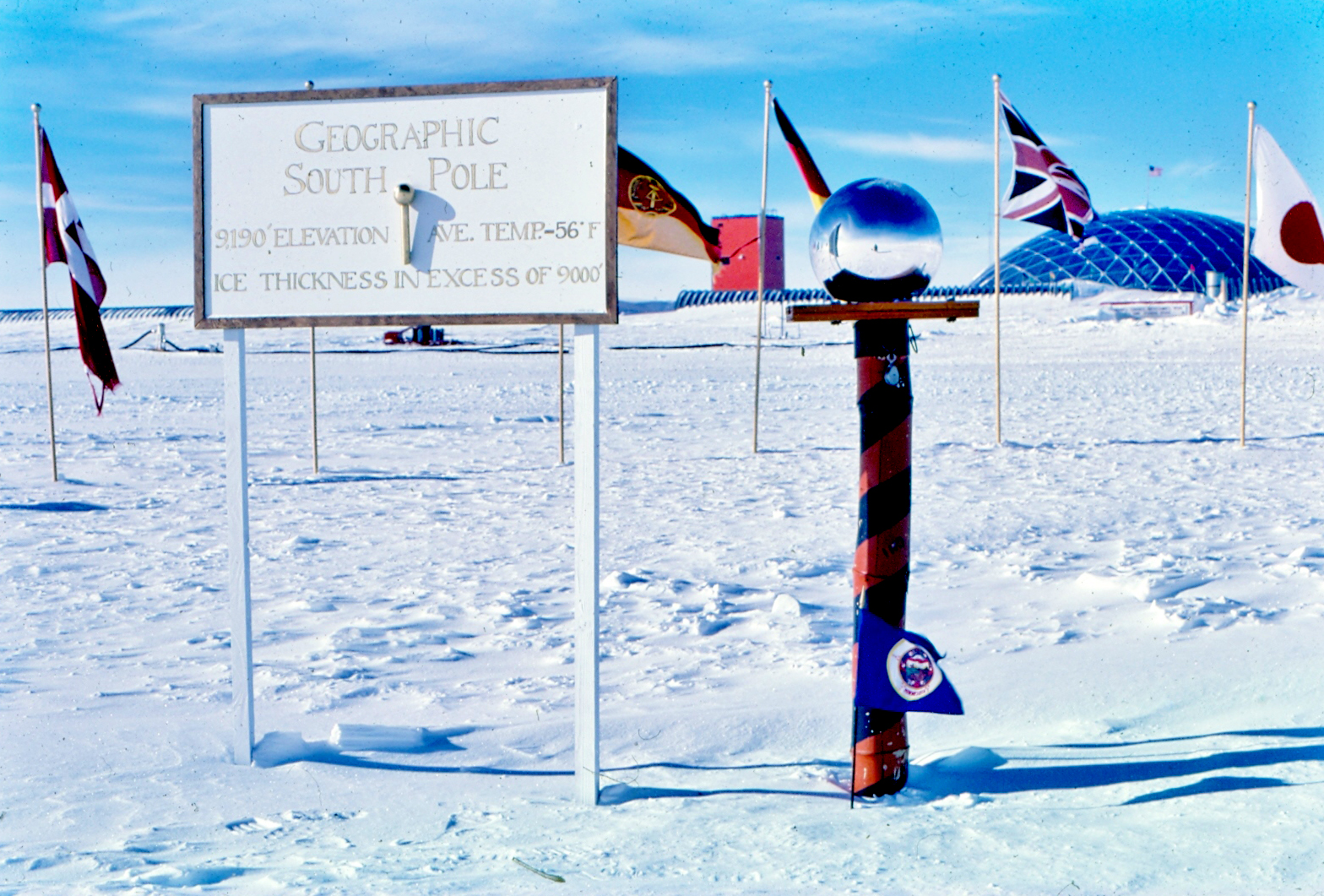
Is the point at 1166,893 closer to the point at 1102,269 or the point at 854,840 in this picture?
the point at 854,840

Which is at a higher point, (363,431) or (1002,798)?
(363,431)

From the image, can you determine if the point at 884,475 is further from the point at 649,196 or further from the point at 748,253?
the point at 748,253

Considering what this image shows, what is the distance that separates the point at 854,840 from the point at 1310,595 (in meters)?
3.84

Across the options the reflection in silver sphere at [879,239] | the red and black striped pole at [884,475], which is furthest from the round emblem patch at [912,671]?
the reflection in silver sphere at [879,239]

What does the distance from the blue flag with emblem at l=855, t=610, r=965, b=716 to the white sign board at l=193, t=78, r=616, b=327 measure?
50.5 inches

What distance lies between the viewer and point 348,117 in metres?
3.60

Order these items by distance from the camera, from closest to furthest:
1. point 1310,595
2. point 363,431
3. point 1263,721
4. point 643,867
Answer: point 643,867
point 1263,721
point 1310,595
point 363,431

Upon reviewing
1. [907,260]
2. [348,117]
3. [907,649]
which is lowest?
[907,649]

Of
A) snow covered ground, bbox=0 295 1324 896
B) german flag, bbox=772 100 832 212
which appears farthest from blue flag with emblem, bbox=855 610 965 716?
german flag, bbox=772 100 832 212

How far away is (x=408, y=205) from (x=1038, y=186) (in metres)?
9.10

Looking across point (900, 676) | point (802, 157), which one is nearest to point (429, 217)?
point (900, 676)

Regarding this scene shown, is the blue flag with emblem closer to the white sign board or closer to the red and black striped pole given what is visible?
the red and black striped pole

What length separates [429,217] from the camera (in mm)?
3541

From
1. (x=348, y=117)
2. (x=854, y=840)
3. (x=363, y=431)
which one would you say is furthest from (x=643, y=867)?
(x=363, y=431)
